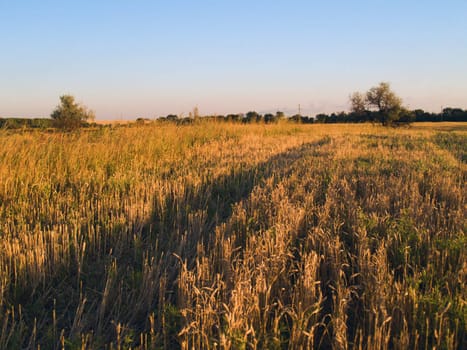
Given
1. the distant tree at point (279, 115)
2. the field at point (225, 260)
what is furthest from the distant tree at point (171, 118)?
the distant tree at point (279, 115)

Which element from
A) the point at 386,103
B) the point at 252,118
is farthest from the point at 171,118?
the point at 386,103

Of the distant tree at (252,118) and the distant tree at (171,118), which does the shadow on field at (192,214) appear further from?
→ the distant tree at (252,118)

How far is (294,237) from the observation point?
403cm

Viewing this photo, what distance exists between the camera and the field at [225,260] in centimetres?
248

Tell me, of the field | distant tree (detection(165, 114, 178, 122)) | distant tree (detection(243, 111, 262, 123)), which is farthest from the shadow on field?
distant tree (detection(243, 111, 262, 123))

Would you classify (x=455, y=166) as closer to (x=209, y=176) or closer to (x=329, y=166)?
(x=329, y=166)

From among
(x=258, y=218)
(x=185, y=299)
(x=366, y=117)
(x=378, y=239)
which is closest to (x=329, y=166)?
(x=258, y=218)

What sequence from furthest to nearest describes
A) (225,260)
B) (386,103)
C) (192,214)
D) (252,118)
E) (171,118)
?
1. (386,103)
2. (252,118)
3. (171,118)
4. (192,214)
5. (225,260)

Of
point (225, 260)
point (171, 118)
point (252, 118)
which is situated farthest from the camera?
point (252, 118)

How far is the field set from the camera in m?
2.48

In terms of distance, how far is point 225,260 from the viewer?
330 cm

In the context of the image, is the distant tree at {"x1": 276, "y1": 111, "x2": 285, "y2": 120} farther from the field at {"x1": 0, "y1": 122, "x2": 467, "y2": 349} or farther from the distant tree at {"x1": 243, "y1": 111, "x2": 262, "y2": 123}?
the field at {"x1": 0, "y1": 122, "x2": 467, "y2": 349}

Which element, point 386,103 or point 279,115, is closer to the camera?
point 279,115

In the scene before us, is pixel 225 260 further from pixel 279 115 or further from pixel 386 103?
pixel 386 103
